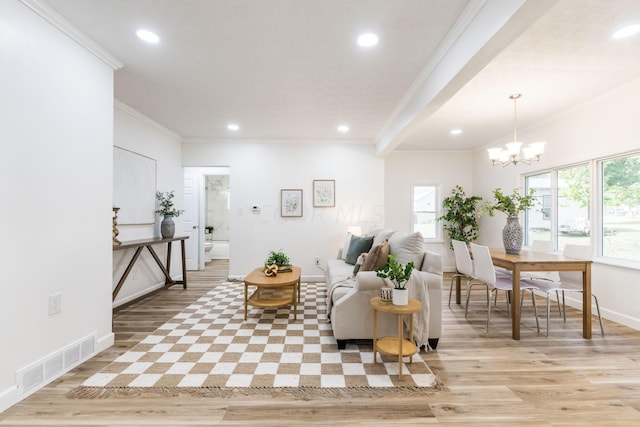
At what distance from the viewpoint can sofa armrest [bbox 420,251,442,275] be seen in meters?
2.66

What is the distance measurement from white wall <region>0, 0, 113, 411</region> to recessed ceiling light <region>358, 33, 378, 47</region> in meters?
2.16

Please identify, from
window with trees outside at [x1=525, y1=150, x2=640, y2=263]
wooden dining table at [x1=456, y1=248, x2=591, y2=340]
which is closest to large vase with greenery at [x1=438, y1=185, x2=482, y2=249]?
window with trees outside at [x1=525, y1=150, x2=640, y2=263]

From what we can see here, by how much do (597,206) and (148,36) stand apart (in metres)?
4.97

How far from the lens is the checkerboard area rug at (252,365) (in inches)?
78.5

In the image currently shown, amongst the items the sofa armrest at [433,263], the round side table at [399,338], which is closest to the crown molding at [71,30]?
the round side table at [399,338]

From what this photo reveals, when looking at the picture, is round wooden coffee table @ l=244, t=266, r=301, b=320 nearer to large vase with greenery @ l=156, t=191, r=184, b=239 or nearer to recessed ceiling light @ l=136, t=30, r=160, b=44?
large vase with greenery @ l=156, t=191, r=184, b=239

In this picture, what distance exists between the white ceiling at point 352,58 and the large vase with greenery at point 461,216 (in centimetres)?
195

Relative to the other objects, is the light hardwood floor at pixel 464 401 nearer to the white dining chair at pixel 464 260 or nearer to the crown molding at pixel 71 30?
the white dining chair at pixel 464 260

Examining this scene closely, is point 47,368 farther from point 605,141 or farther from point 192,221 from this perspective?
point 605,141

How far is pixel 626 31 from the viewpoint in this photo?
2.19 meters

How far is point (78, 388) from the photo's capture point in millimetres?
1982

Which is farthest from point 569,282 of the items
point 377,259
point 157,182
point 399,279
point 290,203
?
point 157,182

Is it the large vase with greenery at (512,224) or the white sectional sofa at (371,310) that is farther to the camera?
the large vase with greenery at (512,224)

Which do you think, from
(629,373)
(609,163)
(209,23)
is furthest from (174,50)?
(609,163)
